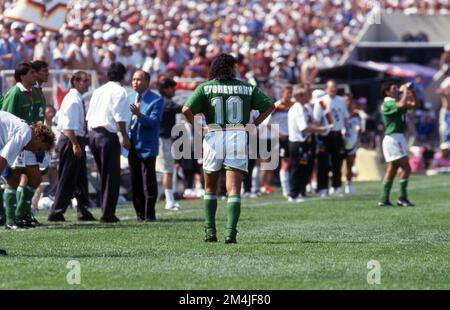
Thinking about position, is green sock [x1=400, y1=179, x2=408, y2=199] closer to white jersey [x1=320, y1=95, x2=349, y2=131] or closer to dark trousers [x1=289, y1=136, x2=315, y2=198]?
dark trousers [x1=289, y1=136, x2=315, y2=198]

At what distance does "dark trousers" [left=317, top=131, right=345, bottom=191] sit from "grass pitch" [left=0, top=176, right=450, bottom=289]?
4711 mm

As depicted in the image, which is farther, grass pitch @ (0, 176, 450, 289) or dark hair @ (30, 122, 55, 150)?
dark hair @ (30, 122, 55, 150)

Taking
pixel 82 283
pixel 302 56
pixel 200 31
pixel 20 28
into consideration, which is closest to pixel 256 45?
pixel 302 56

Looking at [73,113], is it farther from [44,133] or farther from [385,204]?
[385,204]

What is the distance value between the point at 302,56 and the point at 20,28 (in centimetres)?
1470

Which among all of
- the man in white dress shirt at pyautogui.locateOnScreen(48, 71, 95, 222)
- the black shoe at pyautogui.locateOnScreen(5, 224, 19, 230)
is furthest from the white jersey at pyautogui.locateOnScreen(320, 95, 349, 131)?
the black shoe at pyautogui.locateOnScreen(5, 224, 19, 230)

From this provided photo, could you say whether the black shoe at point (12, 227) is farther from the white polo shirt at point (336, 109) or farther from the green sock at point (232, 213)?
the white polo shirt at point (336, 109)

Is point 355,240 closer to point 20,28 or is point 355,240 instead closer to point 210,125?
point 210,125

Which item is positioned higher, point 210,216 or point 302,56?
point 302,56

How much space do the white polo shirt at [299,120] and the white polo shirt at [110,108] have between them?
638 cm

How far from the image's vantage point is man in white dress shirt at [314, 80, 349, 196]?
24.0 meters

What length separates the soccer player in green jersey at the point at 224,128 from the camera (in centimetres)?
1362
